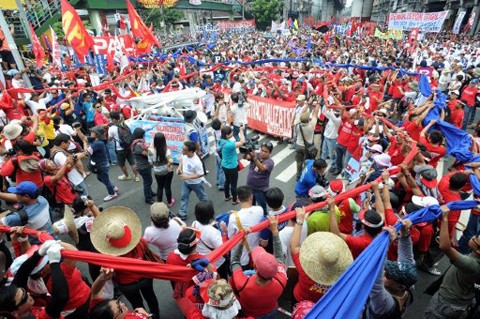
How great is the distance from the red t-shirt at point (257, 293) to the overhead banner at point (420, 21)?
2050cm

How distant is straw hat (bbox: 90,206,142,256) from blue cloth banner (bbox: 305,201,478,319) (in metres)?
1.79

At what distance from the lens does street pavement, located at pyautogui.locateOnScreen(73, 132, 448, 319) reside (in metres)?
4.06

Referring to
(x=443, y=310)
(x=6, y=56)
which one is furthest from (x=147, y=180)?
(x=6, y=56)

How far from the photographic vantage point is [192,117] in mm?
7195

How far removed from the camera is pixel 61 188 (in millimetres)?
4969

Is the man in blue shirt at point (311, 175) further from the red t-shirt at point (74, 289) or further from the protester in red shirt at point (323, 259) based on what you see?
the red t-shirt at point (74, 289)

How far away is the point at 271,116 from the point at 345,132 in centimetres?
326

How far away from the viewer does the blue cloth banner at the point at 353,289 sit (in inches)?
83.8

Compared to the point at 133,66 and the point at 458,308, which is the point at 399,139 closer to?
the point at 458,308

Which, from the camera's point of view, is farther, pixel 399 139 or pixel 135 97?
pixel 135 97

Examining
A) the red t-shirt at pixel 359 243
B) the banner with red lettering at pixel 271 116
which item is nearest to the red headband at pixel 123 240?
the red t-shirt at pixel 359 243

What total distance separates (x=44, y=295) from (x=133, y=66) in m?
13.9

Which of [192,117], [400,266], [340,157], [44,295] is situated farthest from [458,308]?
[192,117]

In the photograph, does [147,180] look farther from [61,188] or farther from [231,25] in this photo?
[231,25]
